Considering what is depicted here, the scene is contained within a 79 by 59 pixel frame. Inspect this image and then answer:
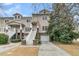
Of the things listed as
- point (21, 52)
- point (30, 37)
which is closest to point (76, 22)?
point (30, 37)

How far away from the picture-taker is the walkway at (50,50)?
450 centimetres

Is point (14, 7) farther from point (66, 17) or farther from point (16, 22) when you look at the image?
point (66, 17)

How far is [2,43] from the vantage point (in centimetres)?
455

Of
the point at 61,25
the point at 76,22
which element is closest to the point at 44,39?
the point at 61,25

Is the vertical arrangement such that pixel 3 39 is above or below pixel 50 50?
above

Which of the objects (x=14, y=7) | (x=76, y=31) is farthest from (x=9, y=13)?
(x=76, y=31)

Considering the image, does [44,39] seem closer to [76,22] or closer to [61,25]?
[61,25]

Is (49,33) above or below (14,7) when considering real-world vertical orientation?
below

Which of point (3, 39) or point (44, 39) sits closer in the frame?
point (3, 39)

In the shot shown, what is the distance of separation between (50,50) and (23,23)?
66cm

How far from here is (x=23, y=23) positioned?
4.59 meters

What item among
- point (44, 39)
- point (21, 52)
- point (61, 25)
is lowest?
point (21, 52)

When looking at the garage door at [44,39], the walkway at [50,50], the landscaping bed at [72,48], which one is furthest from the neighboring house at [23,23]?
the landscaping bed at [72,48]

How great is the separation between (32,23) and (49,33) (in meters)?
0.35
